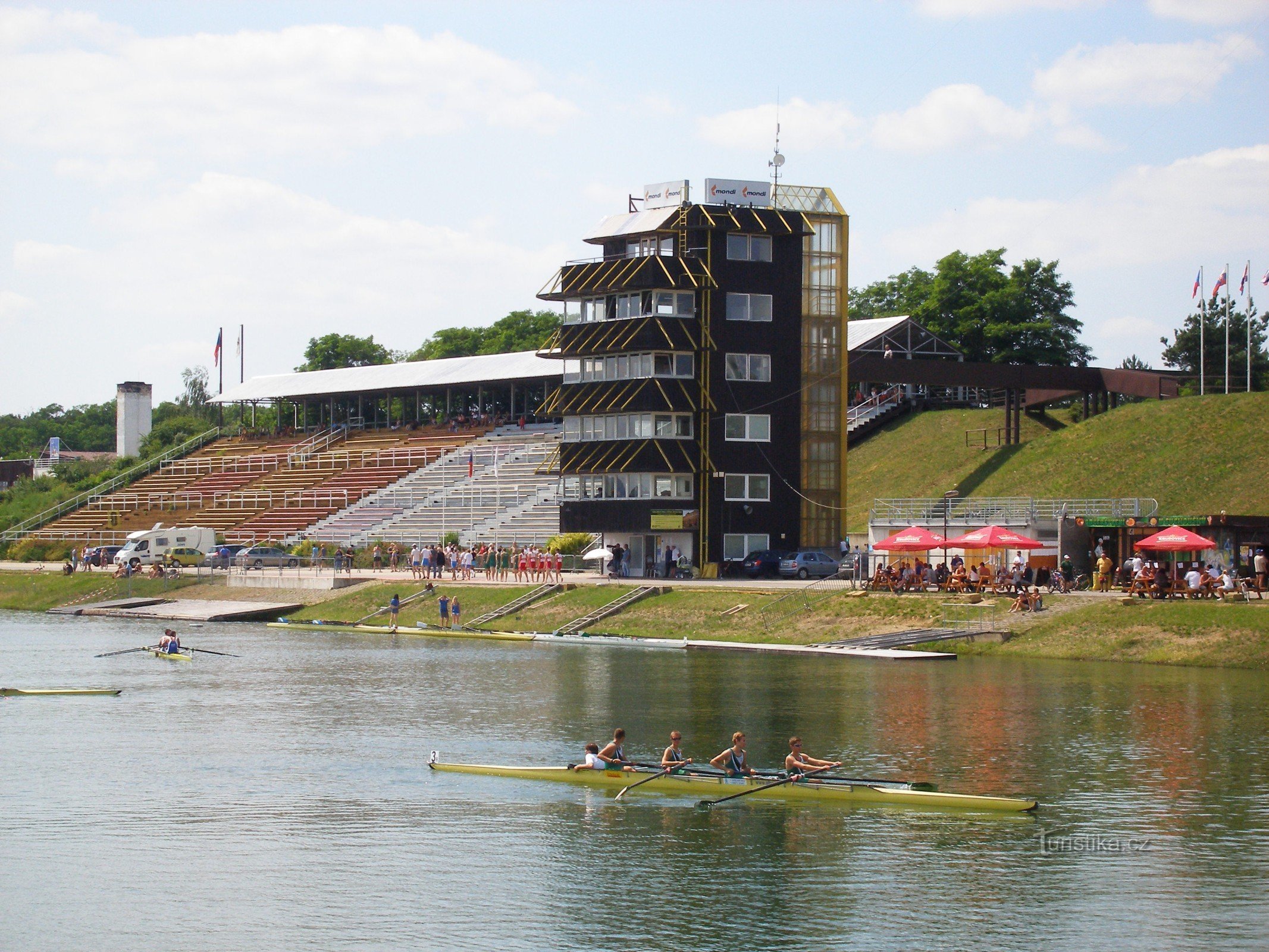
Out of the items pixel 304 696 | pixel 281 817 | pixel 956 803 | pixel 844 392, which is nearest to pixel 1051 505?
pixel 844 392

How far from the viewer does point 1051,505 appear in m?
68.2

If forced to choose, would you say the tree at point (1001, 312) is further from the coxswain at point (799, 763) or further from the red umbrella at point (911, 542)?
the coxswain at point (799, 763)

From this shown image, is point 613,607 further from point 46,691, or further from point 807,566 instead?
point 46,691

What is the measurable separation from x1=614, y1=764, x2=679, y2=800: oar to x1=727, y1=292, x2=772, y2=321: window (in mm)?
47803

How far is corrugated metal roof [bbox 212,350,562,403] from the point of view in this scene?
107 meters

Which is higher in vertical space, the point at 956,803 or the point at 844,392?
the point at 844,392

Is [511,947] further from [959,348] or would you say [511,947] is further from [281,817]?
[959,348]

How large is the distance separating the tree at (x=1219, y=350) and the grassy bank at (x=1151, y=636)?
45817mm

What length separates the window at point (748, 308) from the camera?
7600 cm

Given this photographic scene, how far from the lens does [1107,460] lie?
262 feet

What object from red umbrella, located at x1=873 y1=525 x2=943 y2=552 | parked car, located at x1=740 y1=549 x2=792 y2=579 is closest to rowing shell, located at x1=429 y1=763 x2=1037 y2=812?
red umbrella, located at x1=873 y1=525 x2=943 y2=552

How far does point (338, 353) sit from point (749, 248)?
313 ft

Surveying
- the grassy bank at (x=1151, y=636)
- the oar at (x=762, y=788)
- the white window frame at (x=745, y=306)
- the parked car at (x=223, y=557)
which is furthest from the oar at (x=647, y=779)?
the parked car at (x=223, y=557)

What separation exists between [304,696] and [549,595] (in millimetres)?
26319
